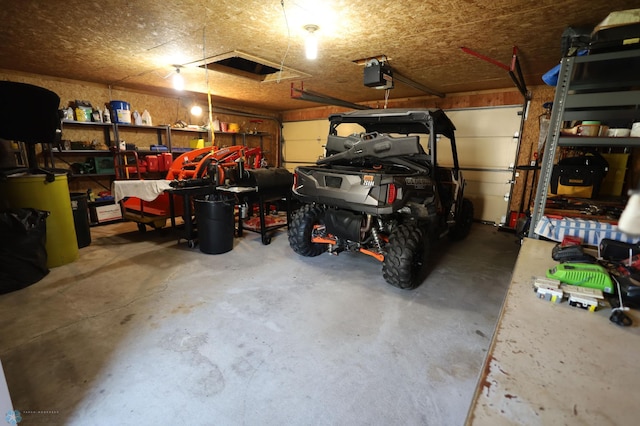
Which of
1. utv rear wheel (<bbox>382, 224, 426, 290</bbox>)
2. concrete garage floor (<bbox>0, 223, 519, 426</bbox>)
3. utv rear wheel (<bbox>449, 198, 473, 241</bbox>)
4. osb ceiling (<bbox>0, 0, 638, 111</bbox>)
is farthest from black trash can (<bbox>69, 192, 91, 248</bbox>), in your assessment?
utv rear wheel (<bbox>449, 198, 473, 241</bbox>)

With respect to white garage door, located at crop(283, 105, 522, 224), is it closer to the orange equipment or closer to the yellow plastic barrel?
the orange equipment

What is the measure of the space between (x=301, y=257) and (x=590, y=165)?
126 inches

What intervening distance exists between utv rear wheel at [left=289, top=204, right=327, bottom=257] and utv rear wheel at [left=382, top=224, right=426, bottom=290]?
105cm

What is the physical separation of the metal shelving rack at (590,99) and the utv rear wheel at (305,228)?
229cm

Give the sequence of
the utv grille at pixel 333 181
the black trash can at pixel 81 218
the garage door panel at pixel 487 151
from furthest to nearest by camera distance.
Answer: the garage door panel at pixel 487 151 → the black trash can at pixel 81 218 → the utv grille at pixel 333 181

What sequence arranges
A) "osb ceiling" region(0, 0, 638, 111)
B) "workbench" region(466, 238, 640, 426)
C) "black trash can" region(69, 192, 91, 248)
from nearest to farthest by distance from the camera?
"workbench" region(466, 238, 640, 426) < "osb ceiling" region(0, 0, 638, 111) < "black trash can" region(69, 192, 91, 248)

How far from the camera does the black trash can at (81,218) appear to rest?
379 centimetres

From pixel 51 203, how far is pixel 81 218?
2.53 ft

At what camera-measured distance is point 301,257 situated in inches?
147

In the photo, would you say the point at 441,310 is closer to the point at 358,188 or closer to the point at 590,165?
the point at 358,188

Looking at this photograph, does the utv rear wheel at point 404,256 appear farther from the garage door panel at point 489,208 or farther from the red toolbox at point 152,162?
the red toolbox at point 152,162

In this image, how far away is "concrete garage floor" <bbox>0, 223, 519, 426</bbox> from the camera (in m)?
1.54

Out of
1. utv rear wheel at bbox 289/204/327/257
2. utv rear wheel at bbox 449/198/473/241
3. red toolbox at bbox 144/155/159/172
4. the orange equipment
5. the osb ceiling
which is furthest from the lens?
red toolbox at bbox 144/155/159/172

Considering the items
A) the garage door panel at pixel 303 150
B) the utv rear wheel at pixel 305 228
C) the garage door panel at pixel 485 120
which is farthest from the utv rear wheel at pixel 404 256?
the garage door panel at pixel 303 150
